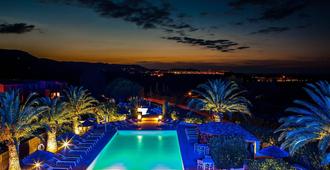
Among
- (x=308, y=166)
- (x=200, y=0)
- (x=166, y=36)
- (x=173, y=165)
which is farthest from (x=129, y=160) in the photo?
(x=166, y=36)

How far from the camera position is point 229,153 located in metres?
13.2

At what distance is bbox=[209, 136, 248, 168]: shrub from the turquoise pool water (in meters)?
1.97

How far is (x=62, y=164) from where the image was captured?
13.7 m

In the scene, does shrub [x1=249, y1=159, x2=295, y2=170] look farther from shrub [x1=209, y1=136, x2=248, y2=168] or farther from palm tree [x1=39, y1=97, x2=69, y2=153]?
palm tree [x1=39, y1=97, x2=69, y2=153]

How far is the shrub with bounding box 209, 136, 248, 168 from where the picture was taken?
42.9 feet

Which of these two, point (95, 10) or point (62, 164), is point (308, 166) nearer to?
point (62, 164)

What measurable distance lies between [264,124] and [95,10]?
45.5 ft

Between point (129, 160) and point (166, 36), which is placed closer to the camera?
point (129, 160)

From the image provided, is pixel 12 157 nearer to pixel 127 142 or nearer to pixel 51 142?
pixel 51 142

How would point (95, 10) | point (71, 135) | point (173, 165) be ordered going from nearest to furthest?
point (173, 165) → point (71, 135) → point (95, 10)

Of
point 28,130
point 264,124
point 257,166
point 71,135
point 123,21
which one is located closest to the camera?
point 257,166

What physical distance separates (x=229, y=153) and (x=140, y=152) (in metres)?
6.15

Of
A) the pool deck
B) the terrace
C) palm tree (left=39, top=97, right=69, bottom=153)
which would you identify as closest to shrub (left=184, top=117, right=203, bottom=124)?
the terrace

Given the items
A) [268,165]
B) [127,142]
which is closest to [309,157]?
[268,165]
